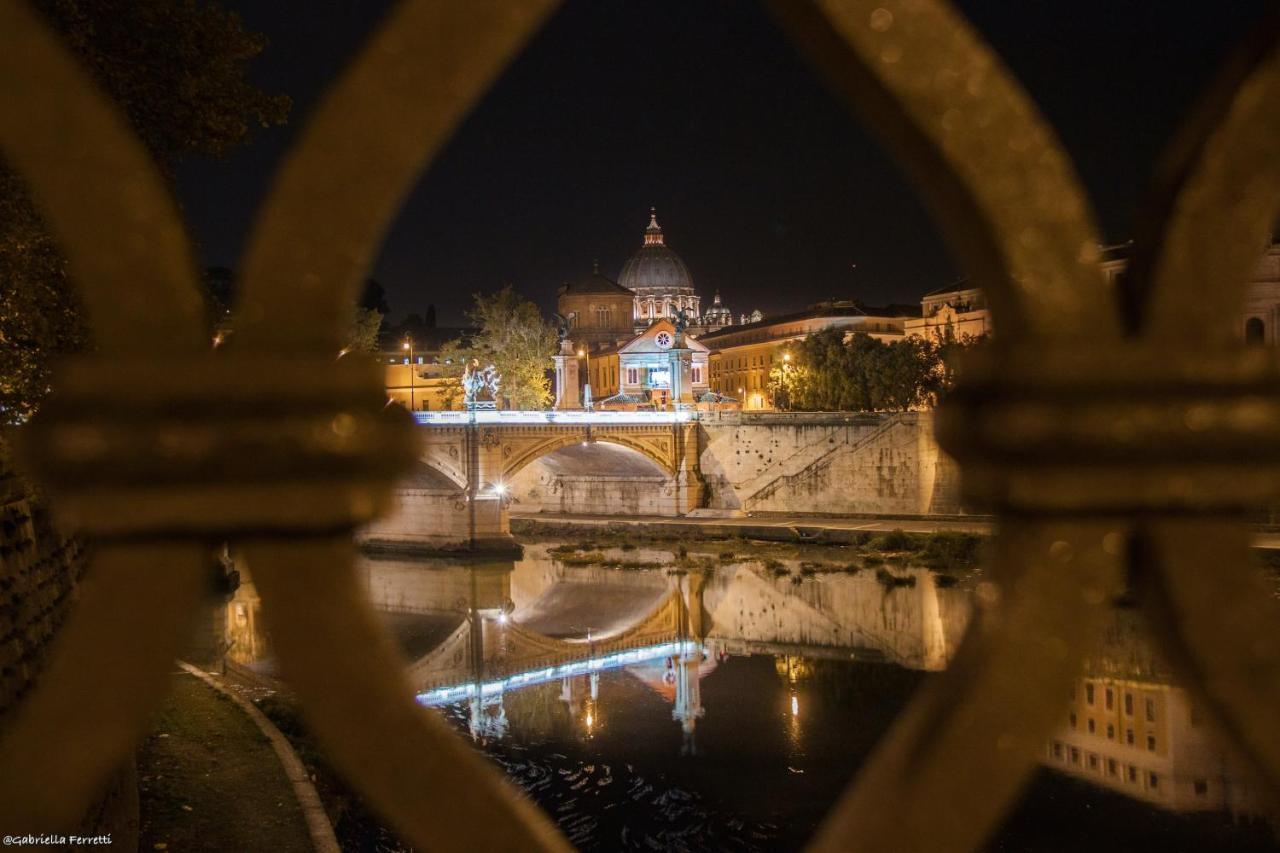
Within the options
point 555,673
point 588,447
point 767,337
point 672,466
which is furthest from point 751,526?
point 767,337

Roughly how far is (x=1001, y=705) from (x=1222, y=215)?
0.44 m

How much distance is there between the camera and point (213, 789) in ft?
27.5

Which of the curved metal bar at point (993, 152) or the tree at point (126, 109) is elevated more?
the tree at point (126, 109)

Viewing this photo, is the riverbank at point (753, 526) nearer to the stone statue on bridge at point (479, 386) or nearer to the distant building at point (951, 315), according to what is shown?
the stone statue on bridge at point (479, 386)

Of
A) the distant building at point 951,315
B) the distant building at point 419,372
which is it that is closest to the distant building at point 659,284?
the distant building at point 419,372

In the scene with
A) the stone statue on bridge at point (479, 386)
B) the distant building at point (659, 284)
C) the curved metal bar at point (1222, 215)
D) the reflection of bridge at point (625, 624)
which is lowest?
the reflection of bridge at point (625, 624)

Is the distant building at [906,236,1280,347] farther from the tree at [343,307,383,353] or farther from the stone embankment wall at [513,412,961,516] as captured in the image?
the tree at [343,307,383,353]

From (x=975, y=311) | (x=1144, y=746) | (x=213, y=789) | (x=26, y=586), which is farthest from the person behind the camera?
(x=975, y=311)

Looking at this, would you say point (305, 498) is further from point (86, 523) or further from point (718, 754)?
point (718, 754)

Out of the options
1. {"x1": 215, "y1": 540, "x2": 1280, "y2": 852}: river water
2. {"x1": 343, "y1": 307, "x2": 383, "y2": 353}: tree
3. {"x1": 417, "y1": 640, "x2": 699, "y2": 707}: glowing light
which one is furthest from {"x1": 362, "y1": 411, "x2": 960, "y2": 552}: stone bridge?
{"x1": 417, "y1": 640, "x2": 699, "y2": 707}: glowing light

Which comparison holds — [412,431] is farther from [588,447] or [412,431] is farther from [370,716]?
[588,447]

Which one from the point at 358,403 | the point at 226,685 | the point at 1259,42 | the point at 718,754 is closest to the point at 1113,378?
the point at 1259,42

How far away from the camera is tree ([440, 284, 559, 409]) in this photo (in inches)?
1706

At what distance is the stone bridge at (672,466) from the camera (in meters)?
32.6
